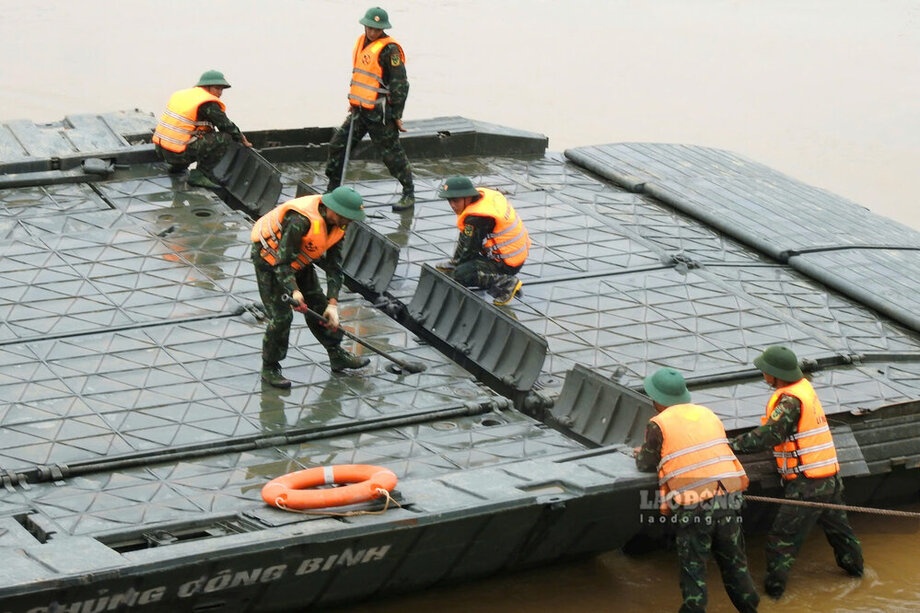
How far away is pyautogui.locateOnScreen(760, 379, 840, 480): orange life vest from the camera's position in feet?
28.1

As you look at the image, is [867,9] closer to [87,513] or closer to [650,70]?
[650,70]

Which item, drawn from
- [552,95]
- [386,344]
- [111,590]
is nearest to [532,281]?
[386,344]

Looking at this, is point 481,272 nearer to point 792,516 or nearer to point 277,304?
point 277,304

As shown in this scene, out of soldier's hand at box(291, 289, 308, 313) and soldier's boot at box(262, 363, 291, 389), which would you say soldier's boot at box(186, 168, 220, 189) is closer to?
soldier's boot at box(262, 363, 291, 389)

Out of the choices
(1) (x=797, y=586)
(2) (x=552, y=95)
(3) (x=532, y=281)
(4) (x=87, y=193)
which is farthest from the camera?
(2) (x=552, y=95)

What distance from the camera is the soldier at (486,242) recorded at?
10945 mm

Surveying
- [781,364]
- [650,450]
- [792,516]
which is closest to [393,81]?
[781,364]

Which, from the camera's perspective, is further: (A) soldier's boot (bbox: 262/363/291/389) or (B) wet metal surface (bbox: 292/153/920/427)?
(B) wet metal surface (bbox: 292/153/920/427)

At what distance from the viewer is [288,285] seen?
30.5ft

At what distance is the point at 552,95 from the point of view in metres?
20.3

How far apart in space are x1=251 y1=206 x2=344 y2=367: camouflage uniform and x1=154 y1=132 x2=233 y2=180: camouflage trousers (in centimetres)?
387

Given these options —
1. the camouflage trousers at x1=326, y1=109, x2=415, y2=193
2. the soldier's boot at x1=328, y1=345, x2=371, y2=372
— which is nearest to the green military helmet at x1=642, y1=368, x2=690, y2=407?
the soldier's boot at x1=328, y1=345, x2=371, y2=372

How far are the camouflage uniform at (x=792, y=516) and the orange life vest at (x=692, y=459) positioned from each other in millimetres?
417

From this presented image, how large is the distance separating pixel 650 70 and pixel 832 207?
7714mm
